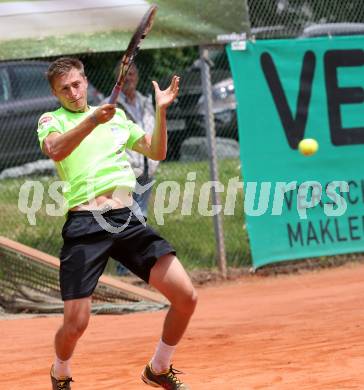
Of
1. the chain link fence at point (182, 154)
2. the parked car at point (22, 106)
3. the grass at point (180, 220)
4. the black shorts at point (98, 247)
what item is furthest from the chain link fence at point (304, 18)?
the black shorts at point (98, 247)

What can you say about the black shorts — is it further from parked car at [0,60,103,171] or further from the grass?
parked car at [0,60,103,171]

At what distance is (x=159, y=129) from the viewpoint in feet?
18.0

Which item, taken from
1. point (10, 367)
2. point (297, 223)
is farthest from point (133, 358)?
point (297, 223)

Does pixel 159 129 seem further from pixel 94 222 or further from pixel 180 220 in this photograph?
pixel 180 220

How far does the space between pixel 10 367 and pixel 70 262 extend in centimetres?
175

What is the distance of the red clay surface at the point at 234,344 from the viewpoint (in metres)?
6.10

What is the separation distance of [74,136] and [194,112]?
567 cm

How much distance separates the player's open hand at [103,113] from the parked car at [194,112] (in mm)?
5412

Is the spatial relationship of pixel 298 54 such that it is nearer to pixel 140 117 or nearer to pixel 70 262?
pixel 140 117

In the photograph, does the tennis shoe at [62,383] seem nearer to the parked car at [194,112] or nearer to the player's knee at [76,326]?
the player's knee at [76,326]

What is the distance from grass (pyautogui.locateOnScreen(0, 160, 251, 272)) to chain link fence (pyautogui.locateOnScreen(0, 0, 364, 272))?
0.03ft

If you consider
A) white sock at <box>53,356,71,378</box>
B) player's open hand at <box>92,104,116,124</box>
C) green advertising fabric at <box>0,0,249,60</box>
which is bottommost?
white sock at <box>53,356,71,378</box>

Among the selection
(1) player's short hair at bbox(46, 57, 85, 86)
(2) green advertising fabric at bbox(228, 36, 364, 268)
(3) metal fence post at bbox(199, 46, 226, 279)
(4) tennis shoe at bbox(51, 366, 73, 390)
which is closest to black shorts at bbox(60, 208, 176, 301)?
(4) tennis shoe at bbox(51, 366, 73, 390)

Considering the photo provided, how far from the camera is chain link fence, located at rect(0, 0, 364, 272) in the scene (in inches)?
421
